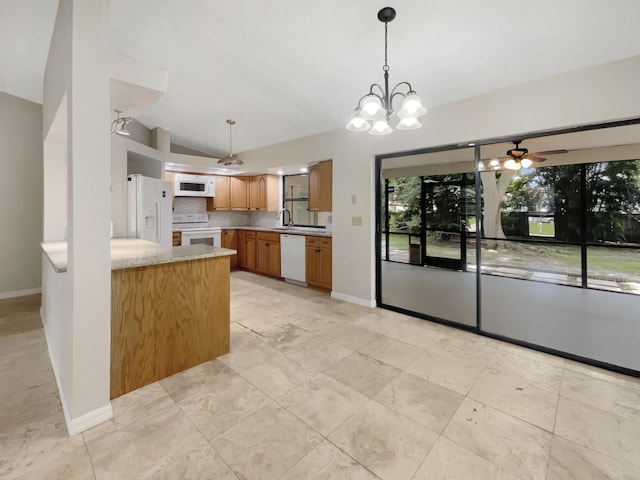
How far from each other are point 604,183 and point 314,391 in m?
5.74

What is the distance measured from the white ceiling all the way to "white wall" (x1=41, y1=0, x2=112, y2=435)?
1.13 m

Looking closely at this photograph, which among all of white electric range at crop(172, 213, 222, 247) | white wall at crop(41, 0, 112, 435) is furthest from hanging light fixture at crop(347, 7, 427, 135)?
white electric range at crop(172, 213, 222, 247)

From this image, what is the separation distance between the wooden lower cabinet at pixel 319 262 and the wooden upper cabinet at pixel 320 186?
0.52 metres

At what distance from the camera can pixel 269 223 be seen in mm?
6406

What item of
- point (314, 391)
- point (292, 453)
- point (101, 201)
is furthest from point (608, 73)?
point (101, 201)

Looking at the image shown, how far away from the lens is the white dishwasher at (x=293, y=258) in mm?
4751

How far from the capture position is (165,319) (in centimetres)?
213

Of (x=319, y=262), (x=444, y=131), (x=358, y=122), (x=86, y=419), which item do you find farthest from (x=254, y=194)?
(x=86, y=419)

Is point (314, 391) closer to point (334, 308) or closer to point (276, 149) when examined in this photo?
point (334, 308)

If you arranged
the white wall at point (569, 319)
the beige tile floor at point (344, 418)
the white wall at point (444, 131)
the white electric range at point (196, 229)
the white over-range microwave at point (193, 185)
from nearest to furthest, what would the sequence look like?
the beige tile floor at point (344, 418) → the white wall at point (444, 131) → the white wall at point (569, 319) → the white electric range at point (196, 229) → the white over-range microwave at point (193, 185)

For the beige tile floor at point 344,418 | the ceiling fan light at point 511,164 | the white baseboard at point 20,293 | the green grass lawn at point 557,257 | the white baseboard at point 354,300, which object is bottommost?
the beige tile floor at point 344,418

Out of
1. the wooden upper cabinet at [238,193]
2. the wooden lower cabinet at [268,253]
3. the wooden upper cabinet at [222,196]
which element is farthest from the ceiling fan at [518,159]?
the wooden upper cabinet at [222,196]

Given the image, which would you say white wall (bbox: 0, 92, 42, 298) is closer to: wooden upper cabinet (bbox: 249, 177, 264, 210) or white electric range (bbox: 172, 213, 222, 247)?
white electric range (bbox: 172, 213, 222, 247)

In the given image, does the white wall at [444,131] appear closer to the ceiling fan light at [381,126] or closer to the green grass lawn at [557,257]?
the ceiling fan light at [381,126]
